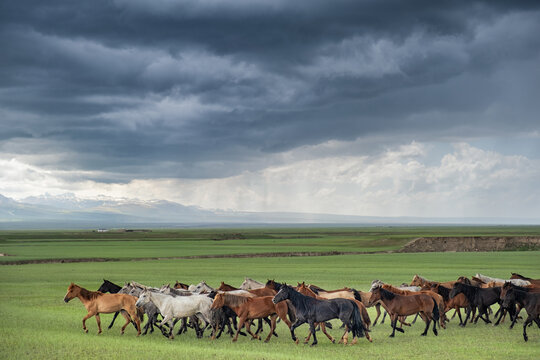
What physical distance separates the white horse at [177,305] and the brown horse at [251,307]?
43 cm

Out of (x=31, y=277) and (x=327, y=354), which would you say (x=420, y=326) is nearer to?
(x=327, y=354)

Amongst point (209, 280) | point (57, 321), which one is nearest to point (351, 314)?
point (57, 321)

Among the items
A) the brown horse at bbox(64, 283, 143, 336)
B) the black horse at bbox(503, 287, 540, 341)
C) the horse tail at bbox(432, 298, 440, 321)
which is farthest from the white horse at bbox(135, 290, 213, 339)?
the black horse at bbox(503, 287, 540, 341)

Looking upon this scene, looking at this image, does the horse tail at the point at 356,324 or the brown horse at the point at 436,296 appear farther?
the brown horse at the point at 436,296

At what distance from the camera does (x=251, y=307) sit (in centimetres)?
1485

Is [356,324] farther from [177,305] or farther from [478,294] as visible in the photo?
[478,294]

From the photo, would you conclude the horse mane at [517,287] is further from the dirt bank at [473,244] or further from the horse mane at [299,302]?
the dirt bank at [473,244]

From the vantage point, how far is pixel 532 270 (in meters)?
41.6

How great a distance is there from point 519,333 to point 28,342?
46.6ft

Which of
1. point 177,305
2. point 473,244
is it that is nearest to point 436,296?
point 177,305

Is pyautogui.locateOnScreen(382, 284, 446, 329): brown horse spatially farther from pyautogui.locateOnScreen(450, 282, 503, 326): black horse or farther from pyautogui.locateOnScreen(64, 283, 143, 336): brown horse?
pyautogui.locateOnScreen(64, 283, 143, 336): brown horse

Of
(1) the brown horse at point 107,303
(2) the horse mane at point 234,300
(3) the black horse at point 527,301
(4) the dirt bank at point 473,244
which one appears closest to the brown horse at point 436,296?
(3) the black horse at point 527,301

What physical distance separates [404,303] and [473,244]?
207ft

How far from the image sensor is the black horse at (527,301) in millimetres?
15516
